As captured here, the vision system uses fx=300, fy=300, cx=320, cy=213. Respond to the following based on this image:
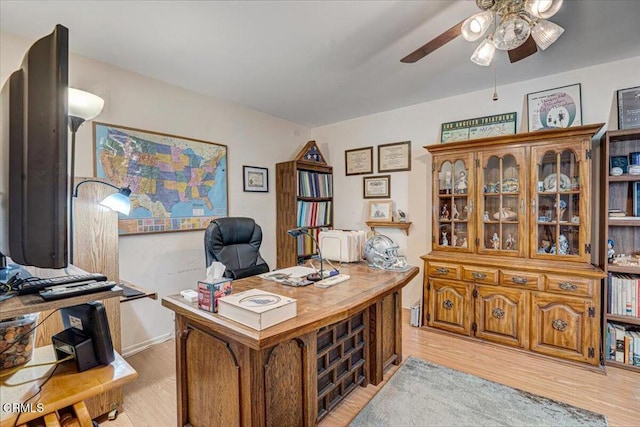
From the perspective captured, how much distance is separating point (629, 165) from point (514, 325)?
1523 mm

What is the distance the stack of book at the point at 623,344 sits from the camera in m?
2.21

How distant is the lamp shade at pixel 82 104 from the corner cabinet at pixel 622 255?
3.57 meters

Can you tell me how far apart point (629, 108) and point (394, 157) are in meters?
1.98

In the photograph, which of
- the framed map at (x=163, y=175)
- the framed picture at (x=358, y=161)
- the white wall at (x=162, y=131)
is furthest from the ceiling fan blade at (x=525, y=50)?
the framed map at (x=163, y=175)

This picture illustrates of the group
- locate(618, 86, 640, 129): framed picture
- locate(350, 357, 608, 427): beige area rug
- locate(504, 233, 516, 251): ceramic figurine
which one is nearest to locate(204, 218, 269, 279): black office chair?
locate(350, 357, 608, 427): beige area rug

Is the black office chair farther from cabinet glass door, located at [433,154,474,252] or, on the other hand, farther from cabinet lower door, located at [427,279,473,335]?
cabinet glass door, located at [433,154,474,252]

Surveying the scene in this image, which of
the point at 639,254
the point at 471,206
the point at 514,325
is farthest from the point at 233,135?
the point at 639,254

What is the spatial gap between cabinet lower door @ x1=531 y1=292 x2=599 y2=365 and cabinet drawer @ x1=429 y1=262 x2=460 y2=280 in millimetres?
593

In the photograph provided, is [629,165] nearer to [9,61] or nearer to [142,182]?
[142,182]

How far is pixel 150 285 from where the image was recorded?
2.67 metres

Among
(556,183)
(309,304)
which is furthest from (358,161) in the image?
(309,304)

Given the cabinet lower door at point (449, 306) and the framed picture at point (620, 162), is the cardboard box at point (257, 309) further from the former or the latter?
the framed picture at point (620, 162)

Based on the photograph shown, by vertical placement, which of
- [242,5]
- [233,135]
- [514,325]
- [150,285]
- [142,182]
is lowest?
[514,325]

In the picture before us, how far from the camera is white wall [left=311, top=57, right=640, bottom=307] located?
2.49 metres
